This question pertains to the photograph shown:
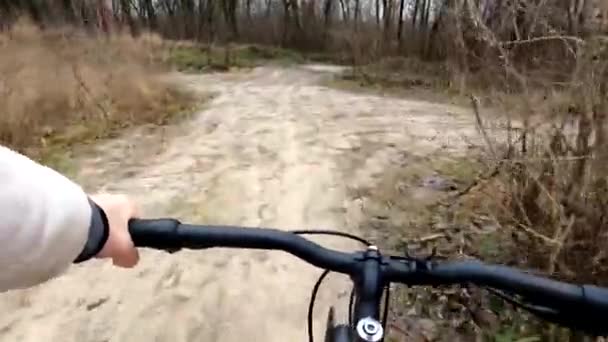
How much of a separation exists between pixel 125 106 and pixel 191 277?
5.54 m

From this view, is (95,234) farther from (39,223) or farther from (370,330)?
(370,330)

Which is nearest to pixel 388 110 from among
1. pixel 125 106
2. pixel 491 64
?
pixel 125 106

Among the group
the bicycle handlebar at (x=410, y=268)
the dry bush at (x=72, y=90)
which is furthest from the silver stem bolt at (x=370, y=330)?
the dry bush at (x=72, y=90)

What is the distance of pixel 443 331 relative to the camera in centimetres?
348

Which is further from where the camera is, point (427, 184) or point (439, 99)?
A: point (439, 99)

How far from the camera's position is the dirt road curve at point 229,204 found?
370 cm

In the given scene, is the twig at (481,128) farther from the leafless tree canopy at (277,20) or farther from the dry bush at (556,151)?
the leafless tree canopy at (277,20)

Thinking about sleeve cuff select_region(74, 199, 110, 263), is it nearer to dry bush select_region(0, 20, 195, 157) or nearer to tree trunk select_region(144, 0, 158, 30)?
dry bush select_region(0, 20, 195, 157)

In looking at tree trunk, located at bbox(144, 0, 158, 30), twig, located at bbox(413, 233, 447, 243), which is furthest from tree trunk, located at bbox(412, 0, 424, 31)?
twig, located at bbox(413, 233, 447, 243)

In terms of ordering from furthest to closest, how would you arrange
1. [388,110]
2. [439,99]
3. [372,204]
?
1. [439,99]
2. [388,110]
3. [372,204]

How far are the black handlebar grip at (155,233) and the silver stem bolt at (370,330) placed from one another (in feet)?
1.31

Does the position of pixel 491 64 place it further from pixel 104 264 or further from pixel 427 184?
pixel 104 264

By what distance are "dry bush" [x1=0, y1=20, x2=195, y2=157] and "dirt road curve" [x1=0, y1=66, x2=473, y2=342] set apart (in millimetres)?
611

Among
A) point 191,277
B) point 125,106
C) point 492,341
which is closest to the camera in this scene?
point 492,341
